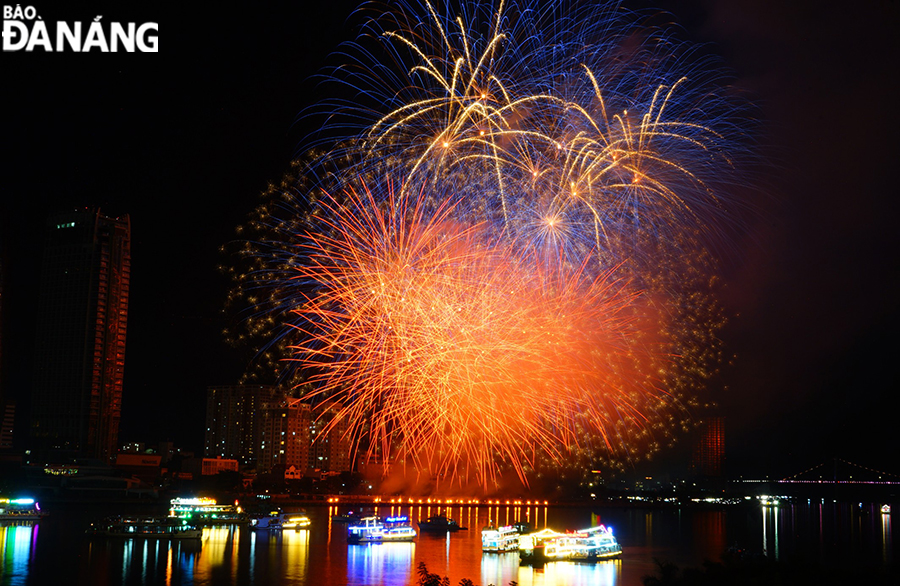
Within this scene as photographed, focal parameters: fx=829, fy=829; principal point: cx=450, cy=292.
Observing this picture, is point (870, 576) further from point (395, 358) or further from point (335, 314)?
point (335, 314)

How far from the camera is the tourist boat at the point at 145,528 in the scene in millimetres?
40062

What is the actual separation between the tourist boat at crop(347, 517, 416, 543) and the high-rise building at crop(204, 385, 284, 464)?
64.0 metres

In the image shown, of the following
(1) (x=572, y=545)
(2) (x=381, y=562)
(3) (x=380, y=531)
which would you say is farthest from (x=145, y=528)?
(1) (x=572, y=545)

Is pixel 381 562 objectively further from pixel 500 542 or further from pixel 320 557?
pixel 500 542

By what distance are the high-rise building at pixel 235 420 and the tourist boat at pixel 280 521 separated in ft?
191

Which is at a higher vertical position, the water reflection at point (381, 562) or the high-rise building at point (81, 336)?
the high-rise building at point (81, 336)

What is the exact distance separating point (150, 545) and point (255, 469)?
212ft

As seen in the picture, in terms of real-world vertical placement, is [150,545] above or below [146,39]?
below

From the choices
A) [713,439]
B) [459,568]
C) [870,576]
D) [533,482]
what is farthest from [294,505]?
[713,439]

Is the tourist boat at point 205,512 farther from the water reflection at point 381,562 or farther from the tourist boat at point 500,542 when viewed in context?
the tourist boat at point 500,542

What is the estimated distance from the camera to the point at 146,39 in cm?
1936

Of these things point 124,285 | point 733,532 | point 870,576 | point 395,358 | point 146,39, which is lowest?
point 733,532


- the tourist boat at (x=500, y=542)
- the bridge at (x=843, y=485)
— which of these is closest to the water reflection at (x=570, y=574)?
the tourist boat at (x=500, y=542)

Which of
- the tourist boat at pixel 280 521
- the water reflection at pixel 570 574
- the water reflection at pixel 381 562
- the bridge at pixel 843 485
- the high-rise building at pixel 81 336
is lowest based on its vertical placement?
the bridge at pixel 843 485
